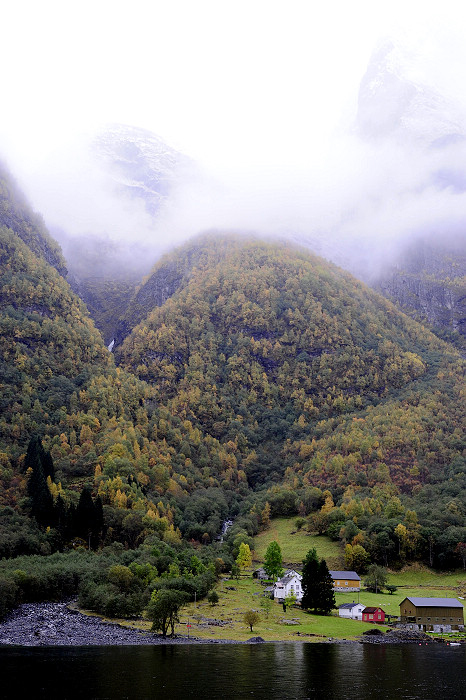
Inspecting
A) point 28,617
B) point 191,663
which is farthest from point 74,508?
point 191,663

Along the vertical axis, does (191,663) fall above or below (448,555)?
below

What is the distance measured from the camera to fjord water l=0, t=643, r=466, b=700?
64.6 meters

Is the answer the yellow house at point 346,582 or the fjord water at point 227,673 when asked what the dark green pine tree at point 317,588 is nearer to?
the yellow house at point 346,582

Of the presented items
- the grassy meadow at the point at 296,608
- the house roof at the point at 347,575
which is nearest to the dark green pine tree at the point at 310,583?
the grassy meadow at the point at 296,608

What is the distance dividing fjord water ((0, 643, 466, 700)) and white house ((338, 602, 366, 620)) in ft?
94.4

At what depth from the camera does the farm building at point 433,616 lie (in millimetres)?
116125

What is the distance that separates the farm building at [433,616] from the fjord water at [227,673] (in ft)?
76.0

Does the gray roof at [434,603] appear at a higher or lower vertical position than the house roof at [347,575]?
lower

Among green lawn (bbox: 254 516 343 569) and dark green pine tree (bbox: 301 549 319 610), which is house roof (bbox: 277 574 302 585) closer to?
dark green pine tree (bbox: 301 549 319 610)

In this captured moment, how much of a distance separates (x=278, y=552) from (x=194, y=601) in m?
35.5

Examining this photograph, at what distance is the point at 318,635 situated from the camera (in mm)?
104688

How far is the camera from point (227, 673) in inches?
2859

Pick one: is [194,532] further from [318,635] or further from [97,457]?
[318,635]

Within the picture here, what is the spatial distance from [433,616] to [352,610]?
14879 millimetres
